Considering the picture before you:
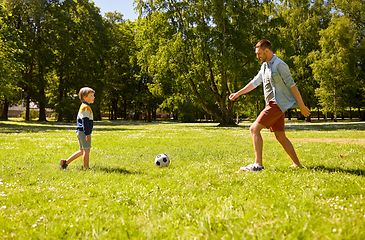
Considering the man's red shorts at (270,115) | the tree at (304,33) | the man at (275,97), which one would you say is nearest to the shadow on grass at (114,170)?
the man at (275,97)

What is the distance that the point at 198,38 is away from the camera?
89.1 feet

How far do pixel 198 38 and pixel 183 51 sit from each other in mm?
2079

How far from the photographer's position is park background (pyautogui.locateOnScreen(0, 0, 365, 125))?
26875 millimetres

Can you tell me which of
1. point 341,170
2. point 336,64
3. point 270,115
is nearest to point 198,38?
point 270,115

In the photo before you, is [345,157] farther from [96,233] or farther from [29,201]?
[29,201]

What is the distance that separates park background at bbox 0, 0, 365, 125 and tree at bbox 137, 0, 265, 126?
11cm

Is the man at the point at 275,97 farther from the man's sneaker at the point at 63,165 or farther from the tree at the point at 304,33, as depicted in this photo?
the tree at the point at 304,33

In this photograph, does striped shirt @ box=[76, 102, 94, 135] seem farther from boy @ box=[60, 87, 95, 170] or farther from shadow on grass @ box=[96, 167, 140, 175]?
shadow on grass @ box=[96, 167, 140, 175]

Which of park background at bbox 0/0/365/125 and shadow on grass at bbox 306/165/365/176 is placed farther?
park background at bbox 0/0/365/125

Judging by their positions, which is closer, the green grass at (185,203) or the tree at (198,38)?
the green grass at (185,203)

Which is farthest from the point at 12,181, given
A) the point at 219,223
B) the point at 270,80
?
the point at 270,80

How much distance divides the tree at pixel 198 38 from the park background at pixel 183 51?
111mm

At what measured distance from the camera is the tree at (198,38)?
2600 cm

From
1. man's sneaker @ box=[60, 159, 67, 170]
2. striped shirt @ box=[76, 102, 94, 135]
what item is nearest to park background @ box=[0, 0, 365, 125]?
striped shirt @ box=[76, 102, 94, 135]
